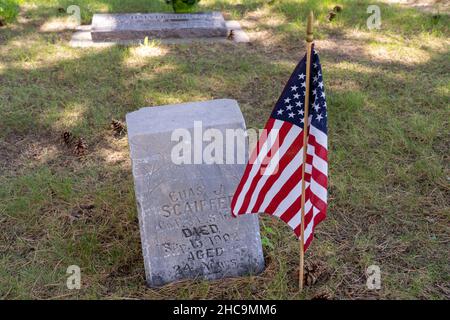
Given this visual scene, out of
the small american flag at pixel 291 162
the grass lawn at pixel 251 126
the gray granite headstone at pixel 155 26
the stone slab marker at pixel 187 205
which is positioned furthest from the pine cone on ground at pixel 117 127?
the gray granite headstone at pixel 155 26

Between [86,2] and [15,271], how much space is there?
5.56 meters

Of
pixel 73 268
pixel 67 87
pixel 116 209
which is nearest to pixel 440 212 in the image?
pixel 116 209

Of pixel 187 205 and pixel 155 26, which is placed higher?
pixel 155 26

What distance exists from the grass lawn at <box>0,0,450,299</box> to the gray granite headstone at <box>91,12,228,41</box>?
31 cm

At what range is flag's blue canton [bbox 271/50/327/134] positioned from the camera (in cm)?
214

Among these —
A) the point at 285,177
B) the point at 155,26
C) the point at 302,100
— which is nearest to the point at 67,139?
the point at 285,177

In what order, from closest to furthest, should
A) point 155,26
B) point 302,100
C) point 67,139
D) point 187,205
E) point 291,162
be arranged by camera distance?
point 302,100 < point 291,162 < point 187,205 < point 67,139 < point 155,26

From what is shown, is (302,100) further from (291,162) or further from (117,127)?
(117,127)

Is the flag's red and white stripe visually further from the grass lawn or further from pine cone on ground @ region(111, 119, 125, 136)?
pine cone on ground @ region(111, 119, 125, 136)

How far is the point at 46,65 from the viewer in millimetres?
5426

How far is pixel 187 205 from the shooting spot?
2535mm

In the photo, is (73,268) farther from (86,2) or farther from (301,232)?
(86,2)

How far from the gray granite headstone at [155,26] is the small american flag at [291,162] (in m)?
4.23

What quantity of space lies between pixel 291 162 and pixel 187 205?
0.61m
